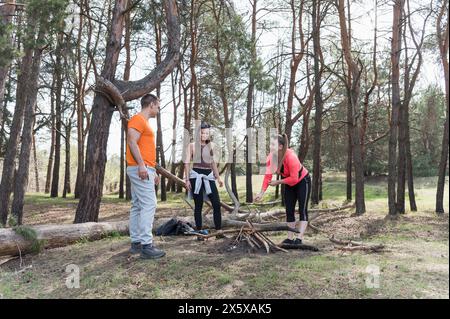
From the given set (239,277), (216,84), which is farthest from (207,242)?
(216,84)

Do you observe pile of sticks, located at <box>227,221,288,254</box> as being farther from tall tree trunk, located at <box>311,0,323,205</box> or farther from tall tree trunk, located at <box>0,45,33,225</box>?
tall tree trunk, located at <box>311,0,323,205</box>

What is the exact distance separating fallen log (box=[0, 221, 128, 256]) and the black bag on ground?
2.32 ft

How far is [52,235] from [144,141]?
2.41m

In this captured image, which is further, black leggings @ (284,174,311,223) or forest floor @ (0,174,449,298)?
black leggings @ (284,174,311,223)

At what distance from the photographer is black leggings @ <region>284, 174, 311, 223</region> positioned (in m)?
5.33

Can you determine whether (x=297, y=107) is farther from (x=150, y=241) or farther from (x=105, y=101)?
(x=150, y=241)

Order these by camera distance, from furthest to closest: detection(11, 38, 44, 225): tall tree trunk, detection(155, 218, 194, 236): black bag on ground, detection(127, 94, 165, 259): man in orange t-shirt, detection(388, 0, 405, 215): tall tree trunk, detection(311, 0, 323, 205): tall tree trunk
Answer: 1. detection(311, 0, 323, 205): tall tree trunk
2. detection(388, 0, 405, 215): tall tree trunk
3. detection(11, 38, 44, 225): tall tree trunk
4. detection(155, 218, 194, 236): black bag on ground
5. detection(127, 94, 165, 259): man in orange t-shirt

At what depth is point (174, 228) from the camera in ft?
22.0

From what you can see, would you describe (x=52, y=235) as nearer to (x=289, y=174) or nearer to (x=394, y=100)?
(x=289, y=174)

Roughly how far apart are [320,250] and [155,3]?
674 cm

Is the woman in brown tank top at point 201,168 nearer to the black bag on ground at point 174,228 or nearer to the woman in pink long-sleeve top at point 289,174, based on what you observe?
the black bag on ground at point 174,228

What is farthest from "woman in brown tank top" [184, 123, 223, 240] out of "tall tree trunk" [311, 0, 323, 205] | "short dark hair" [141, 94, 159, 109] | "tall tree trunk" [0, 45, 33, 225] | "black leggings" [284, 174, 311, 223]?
"tall tree trunk" [311, 0, 323, 205]

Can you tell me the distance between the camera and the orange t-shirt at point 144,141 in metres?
4.48

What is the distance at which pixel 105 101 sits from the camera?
7449 mm
